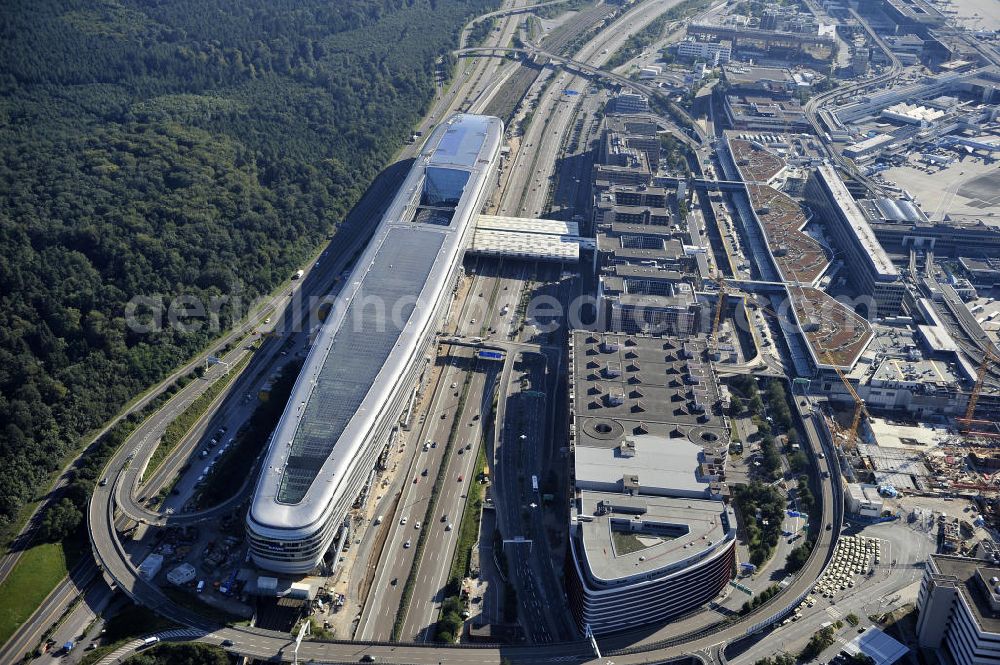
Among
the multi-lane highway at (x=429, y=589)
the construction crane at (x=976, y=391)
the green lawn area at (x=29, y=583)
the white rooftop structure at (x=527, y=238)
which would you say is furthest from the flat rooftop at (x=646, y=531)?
the white rooftop structure at (x=527, y=238)

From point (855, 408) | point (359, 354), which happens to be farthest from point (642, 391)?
point (359, 354)

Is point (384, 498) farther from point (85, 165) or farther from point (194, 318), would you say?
point (85, 165)

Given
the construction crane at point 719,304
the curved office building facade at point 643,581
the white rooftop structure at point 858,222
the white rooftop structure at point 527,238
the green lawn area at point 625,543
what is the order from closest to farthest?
the curved office building facade at point 643,581 < the green lawn area at point 625,543 < the construction crane at point 719,304 < the white rooftop structure at point 858,222 < the white rooftop structure at point 527,238

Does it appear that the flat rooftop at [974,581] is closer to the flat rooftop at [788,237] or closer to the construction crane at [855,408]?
the construction crane at [855,408]

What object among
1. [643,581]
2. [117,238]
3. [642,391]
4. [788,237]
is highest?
[117,238]

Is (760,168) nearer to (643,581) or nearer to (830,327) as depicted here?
(830,327)

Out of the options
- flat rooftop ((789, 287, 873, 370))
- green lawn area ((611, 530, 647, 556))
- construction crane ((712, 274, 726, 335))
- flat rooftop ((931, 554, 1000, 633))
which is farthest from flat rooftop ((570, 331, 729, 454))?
flat rooftop ((931, 554, 1000, 633))

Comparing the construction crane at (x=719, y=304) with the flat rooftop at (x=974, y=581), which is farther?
the construction crane at (x=719, y=304)
